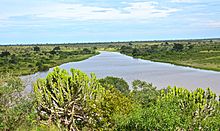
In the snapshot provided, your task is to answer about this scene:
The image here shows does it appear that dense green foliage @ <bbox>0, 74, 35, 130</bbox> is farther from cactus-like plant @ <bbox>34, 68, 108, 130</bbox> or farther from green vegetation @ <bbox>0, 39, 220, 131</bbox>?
cactus-like plant @ <bbox>34, 68, 108, 130</bbox>

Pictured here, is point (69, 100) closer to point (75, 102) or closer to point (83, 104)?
point (75, 102)

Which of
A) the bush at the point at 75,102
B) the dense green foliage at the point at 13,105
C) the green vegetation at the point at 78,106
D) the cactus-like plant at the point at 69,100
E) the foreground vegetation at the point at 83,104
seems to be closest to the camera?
the dense green foliage at the point at 13,105

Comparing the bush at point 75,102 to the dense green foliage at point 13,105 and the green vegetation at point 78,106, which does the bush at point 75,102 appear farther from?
the dense green foliage at point 13,105

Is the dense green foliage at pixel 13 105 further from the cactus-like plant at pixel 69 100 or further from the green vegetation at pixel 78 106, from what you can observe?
the cactus-like plant at pixel 69 100

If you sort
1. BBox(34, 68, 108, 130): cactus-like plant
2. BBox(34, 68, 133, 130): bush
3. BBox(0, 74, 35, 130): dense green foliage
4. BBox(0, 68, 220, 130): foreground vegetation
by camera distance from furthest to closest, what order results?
1. BBox(34, 68, 108, 130): cactus-like plant
2. BBox(34, 68, 133, 130): bush
3. BBox(0, 68, 220, 130): foreground vegetation
4. BBox(0, 74, 35, 130): dense green foliage

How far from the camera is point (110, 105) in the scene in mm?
15094

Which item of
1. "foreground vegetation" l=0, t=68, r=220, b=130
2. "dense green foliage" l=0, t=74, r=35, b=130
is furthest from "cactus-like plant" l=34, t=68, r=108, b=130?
"dense green foliage" l=0, t=74, r=35, b=130

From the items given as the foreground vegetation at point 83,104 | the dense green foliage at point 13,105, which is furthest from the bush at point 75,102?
the dense green foliage at point 13,105

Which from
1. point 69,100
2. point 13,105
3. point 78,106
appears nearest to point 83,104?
point 78,106

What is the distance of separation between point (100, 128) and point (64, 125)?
1.57 m

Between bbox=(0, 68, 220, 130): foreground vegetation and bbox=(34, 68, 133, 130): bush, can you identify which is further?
bbox=(34, 68, 133, 130): bush

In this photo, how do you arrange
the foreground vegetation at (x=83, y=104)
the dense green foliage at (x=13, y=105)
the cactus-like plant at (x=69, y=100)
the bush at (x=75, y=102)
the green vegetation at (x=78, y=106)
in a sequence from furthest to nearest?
the cactus-like plant at (x=69, y=100), the bush at (x=75, y=102), the foreground vegetation at (x=83, y=104), the green vegetation at (x=78, y=106), the dense green foliage at (x=13, y=105)

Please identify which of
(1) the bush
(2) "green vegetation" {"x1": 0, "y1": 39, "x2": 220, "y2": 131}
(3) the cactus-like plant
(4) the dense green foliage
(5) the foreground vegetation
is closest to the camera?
(4) the dense green foliage

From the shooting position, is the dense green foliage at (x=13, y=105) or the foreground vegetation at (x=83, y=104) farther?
the foreground vegetation at (x=83, y=104)
